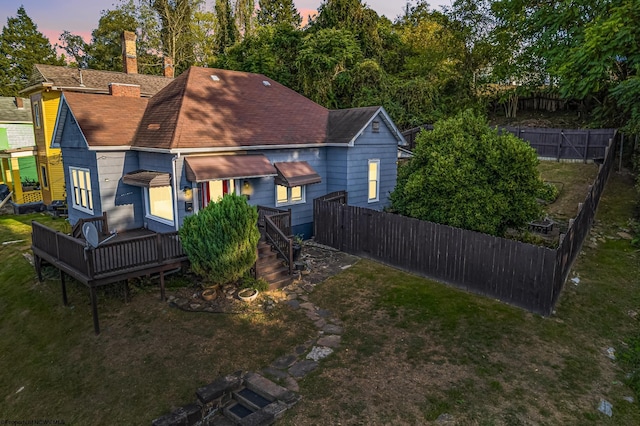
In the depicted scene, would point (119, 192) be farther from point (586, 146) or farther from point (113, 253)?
point (586, 146)

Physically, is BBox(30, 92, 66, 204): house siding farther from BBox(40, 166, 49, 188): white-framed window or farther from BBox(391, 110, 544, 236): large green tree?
BBox(391, 110, 544, 236): large green tree

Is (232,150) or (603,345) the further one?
(232,150)

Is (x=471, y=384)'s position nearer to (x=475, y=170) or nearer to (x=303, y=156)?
(x=475, y=170)

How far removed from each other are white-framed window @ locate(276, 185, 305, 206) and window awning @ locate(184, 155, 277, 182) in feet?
5.22

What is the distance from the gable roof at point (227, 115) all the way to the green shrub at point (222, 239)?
339cm

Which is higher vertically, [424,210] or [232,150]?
[232,150]

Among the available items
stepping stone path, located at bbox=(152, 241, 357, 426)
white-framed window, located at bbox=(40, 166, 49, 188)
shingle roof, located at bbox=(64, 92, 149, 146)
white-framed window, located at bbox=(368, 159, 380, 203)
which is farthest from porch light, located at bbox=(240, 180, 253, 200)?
white-framed window, located at bbox=(40, 166, 49, 188)

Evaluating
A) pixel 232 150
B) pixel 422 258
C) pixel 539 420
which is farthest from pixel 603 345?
pixel 232 150

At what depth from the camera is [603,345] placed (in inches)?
356

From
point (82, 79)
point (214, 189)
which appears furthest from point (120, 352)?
point (82, 79)

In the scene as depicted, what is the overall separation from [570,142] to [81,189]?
25.5 metres

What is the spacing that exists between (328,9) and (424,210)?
26.8m

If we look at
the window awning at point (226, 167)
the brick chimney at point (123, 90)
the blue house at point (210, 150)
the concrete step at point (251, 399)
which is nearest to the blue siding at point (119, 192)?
the blue house at point (210, 150)

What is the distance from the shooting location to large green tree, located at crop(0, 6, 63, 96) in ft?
167
